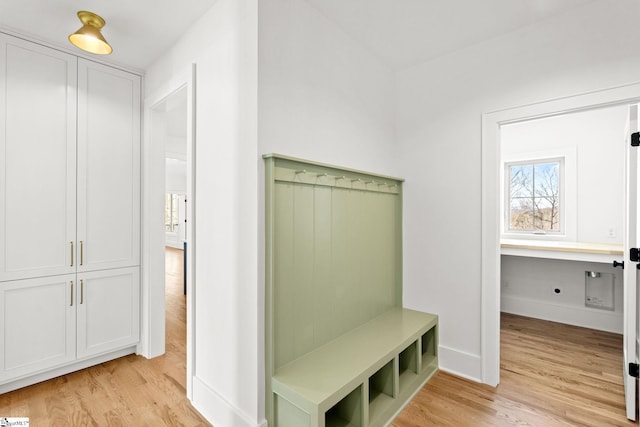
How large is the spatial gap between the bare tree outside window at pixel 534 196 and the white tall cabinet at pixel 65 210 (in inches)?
171

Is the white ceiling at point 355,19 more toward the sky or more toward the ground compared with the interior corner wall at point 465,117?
more toward the sky

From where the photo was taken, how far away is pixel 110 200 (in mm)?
2572

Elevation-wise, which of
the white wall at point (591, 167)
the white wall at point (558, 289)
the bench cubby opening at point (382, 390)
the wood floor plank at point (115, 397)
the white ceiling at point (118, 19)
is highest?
the white ceiling at point (118, 19)

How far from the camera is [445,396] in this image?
2.15 m

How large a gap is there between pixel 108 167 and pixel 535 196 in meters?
4.65

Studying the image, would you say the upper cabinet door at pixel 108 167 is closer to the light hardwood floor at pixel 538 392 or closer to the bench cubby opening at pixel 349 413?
the bench cubby opening at pixel 349 413

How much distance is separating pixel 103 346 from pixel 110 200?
3.93 ft

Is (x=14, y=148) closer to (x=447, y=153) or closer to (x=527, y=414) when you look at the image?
(x=447, y=153)

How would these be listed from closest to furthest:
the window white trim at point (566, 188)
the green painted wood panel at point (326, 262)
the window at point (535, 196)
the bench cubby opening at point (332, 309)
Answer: the bench cubby opening at point (332, 309) → the green painted wood panel at point (326, 262) → the window white trim at point (566, 188) → the window at point (535, 196)

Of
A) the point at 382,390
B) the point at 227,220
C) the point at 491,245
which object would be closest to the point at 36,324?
the point at 227,220

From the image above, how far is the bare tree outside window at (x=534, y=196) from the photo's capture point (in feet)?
12.2

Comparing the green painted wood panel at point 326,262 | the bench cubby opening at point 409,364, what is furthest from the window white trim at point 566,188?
the bench cubby opening at point 409,364

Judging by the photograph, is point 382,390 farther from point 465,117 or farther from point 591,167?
point 591,167

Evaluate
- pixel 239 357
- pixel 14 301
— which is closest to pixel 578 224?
pixel 239 357
